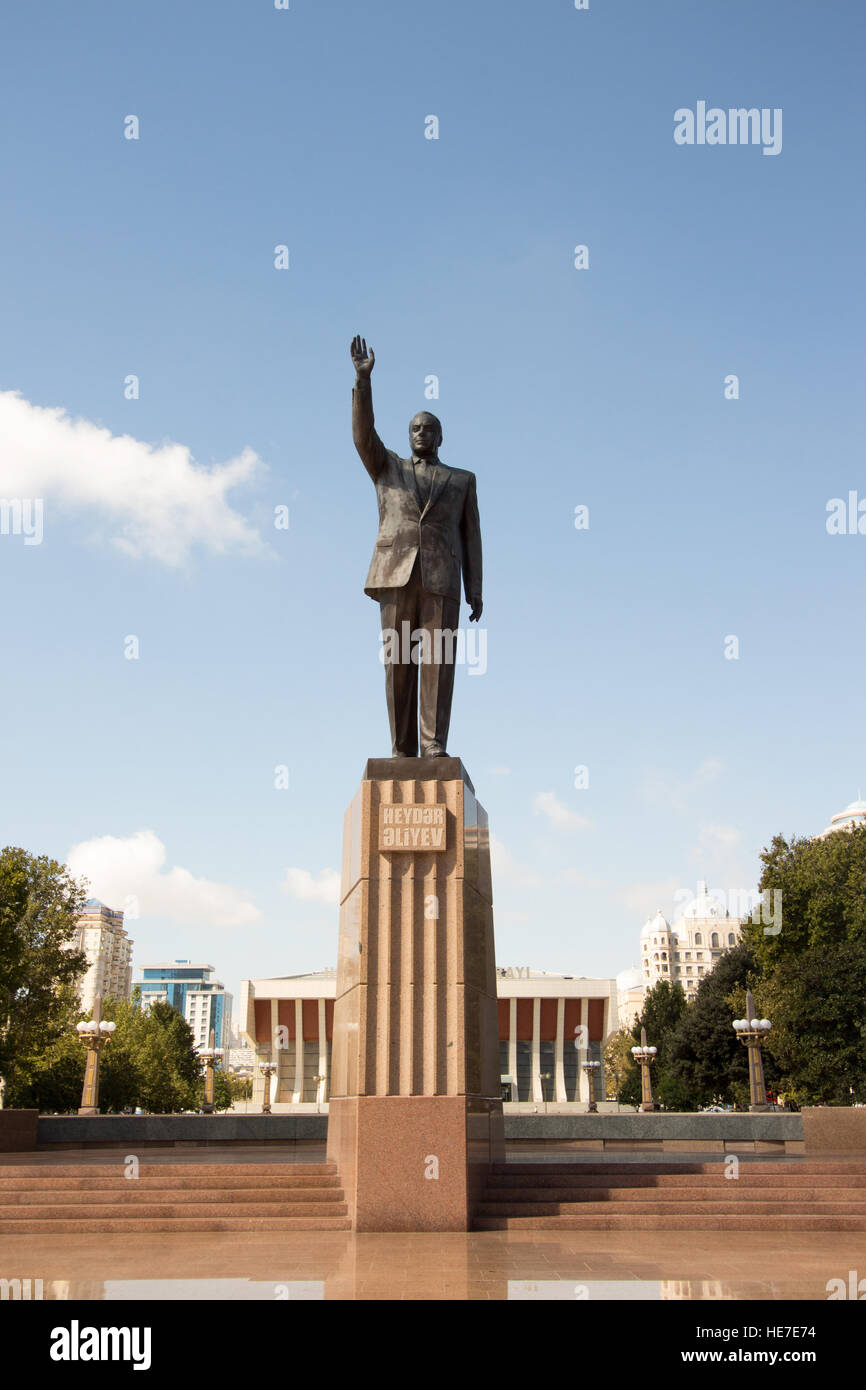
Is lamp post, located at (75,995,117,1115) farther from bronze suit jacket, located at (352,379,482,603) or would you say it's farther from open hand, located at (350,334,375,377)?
open hand, located at (350,334,375,377)

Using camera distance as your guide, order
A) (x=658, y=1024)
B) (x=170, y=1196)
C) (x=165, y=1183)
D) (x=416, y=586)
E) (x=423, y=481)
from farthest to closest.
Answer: (x=658, y=1024), (x=423, y=481), (x=416, y=586), (x=165, y=1183), (x=170, y=1196)

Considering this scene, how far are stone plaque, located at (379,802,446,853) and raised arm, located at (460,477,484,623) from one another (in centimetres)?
232

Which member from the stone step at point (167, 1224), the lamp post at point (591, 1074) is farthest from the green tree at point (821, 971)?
the stone step at point (167, 1224)

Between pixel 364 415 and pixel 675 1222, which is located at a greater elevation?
pixel 364 415

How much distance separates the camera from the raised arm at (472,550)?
11.3 m

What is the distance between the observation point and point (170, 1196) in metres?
9.95

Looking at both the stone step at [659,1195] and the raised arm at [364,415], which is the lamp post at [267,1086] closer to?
the stone step at [659,1195]

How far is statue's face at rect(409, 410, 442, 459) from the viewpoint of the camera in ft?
36.7

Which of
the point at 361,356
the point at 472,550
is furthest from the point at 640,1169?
the point at 361,356

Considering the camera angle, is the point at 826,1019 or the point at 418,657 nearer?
the point at 418,657

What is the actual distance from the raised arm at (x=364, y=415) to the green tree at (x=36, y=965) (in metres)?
22.2

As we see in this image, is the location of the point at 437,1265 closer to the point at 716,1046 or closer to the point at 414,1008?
the point at 414,1008

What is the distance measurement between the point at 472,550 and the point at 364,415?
5.74 feet
